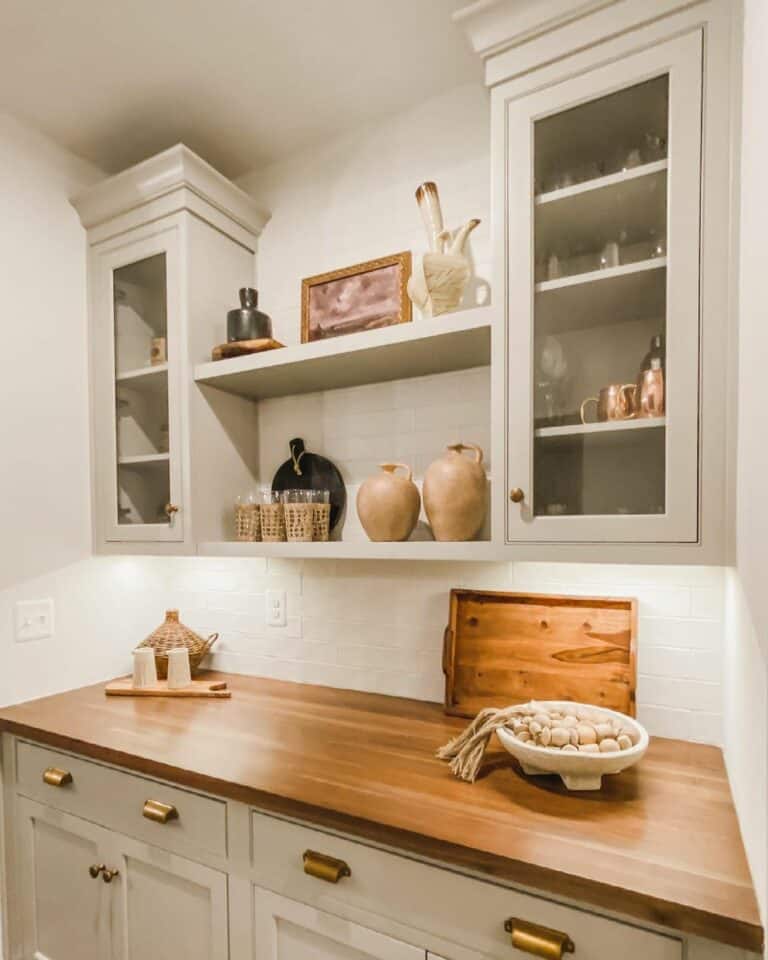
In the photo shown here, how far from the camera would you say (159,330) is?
179 cm

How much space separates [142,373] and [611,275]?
140 cm

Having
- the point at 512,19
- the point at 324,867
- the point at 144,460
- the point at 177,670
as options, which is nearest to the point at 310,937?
the point at 324,867

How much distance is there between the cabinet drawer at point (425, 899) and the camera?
827 millimetres

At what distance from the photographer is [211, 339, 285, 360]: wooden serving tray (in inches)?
65.3

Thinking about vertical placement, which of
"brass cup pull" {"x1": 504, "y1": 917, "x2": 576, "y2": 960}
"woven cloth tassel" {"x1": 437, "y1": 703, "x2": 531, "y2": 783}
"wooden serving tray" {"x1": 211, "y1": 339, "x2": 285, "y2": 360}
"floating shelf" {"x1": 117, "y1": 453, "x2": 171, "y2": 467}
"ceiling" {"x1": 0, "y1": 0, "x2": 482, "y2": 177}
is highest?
"ceiling" {"x1": 0, "y1": 0, "x2": 482, "y2": 177}

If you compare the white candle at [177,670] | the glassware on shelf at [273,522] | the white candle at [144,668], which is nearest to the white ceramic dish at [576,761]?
the glassware on shelf at [273,522]

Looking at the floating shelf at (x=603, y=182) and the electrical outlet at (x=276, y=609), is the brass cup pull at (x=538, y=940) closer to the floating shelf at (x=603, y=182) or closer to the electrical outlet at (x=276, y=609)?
the electrical outlet at (x=276, y=609)

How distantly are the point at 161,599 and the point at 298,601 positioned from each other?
2.02 feet

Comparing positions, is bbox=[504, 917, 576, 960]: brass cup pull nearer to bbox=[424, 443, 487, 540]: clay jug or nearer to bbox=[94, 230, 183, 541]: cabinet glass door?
bbox=[424, 443, 487, 540]: clay jug

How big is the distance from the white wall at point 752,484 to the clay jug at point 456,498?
542 mm

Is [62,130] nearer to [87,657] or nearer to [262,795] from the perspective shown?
[87,657]

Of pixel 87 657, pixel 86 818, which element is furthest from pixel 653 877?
pixel 87 657

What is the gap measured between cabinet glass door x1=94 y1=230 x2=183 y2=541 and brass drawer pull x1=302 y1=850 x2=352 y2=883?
957mm

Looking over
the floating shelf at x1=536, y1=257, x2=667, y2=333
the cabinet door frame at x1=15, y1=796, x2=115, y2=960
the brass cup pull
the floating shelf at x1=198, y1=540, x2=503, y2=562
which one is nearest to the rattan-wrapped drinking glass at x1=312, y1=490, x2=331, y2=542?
the floating shelf at x1=198, y1=540, x2=503, y2=562
